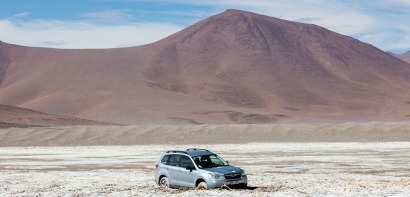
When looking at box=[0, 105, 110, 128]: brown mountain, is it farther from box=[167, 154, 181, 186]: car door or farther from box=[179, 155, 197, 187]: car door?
box=[179, 155, 197, 187]: car door

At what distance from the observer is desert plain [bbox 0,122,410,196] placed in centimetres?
2239

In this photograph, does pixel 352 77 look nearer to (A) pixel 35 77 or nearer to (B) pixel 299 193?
(A) pixel 35 77

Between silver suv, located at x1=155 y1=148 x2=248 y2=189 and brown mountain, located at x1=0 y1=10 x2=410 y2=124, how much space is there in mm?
102825

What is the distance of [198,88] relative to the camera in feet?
558

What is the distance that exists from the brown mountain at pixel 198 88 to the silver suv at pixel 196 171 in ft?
337

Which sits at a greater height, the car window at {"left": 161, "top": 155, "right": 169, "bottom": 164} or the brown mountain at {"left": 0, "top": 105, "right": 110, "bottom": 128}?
the brown mountain at {"left": 0, "top": 105, "right": 110, "bottom": 128}

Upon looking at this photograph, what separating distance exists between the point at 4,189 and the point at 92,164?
1406cm

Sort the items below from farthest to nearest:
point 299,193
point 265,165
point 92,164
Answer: point 92,164 → point 265,165 → point 299,193

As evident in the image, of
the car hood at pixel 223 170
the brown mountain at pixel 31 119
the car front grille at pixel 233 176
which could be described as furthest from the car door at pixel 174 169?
the brown mountain at pixel 31 119

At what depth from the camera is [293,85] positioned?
178 meters

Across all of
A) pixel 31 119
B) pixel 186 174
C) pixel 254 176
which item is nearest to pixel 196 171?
pixel 186 174

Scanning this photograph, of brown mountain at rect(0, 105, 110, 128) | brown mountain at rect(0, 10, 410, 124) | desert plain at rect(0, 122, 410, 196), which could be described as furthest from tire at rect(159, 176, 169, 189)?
brown mountain at rect(0, 10, 410, 124)

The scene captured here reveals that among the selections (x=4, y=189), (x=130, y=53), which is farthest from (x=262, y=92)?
(x=4, y=189)

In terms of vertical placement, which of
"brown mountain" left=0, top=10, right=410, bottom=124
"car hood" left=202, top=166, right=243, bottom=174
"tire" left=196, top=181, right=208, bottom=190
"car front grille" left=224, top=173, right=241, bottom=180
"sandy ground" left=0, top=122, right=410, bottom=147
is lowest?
"tire" left=196, top=181, right=208, bottom=190
